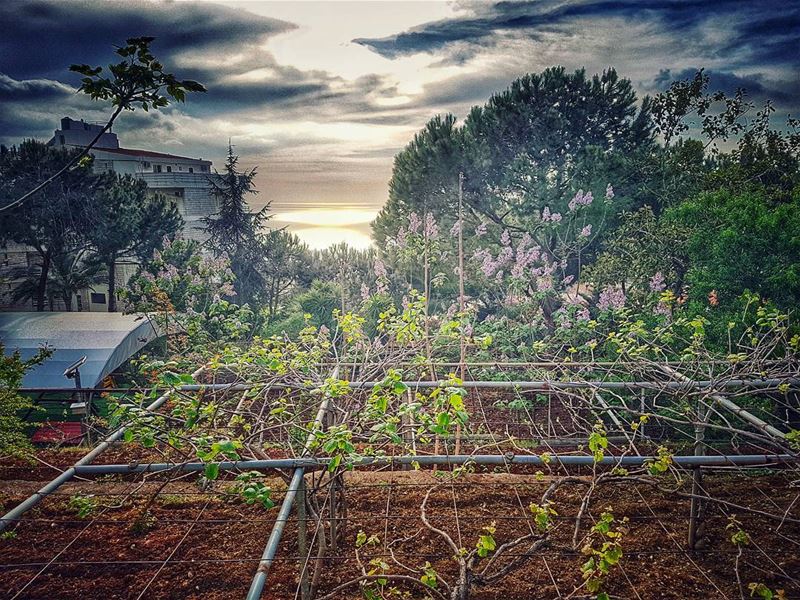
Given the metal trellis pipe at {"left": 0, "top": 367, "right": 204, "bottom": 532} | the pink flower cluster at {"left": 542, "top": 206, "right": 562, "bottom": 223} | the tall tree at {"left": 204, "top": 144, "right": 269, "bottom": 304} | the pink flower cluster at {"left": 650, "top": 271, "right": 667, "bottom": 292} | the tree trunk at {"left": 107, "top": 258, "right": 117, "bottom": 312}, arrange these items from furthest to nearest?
the tall tree at {"left": 204, "top": 144, "right": 269, "bottom": 304} < the tree trunk at {"left": 107, "top": 258, "right": 117, "bottom": 312} < the pink flower cluster at {"left": 542, "top": 206, "right": 562, "bottom": 223} < the pink flower cluster at {"left": 650, "top": 271, "right": 667, "bottom": 292} < the metal trellis pipe at {"left": 0, "top": 367, "right": 204, "bottom": 532}

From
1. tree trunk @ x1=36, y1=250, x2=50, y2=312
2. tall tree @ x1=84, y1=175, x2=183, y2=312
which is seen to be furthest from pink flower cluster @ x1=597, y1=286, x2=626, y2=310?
tree trunk @ x1=36, y1=250, x2=50, y2=312

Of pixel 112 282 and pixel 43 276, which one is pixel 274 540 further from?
pixel 43 276

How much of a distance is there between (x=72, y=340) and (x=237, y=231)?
343 cm

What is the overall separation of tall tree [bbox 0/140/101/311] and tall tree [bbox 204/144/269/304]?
6.31ft

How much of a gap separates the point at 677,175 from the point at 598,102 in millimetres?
1651

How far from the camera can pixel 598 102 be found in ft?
27.9

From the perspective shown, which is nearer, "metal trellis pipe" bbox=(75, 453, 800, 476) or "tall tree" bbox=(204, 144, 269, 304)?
"metal trellis pipe" bbox=(75, 453, 800, 476)

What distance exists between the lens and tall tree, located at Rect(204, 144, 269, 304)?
32.8ft

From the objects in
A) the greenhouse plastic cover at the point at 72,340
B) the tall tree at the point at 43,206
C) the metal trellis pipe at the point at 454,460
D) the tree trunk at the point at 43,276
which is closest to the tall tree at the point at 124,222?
the tall tree at the point at 43,206

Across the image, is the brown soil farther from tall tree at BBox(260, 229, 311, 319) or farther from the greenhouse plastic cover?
tall tree at BBox(260, 229, 311, 319)

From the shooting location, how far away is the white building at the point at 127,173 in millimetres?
9219

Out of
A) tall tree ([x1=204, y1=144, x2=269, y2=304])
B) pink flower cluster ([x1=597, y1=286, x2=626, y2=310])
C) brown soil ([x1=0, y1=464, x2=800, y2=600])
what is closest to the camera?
brown soil ([x1=0, y1=464, x2=800, y2=600])

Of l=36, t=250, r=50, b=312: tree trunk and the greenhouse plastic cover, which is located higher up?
l=36, t=250, r=50, b=312: tree trunk

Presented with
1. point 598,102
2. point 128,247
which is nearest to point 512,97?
point 598,102
